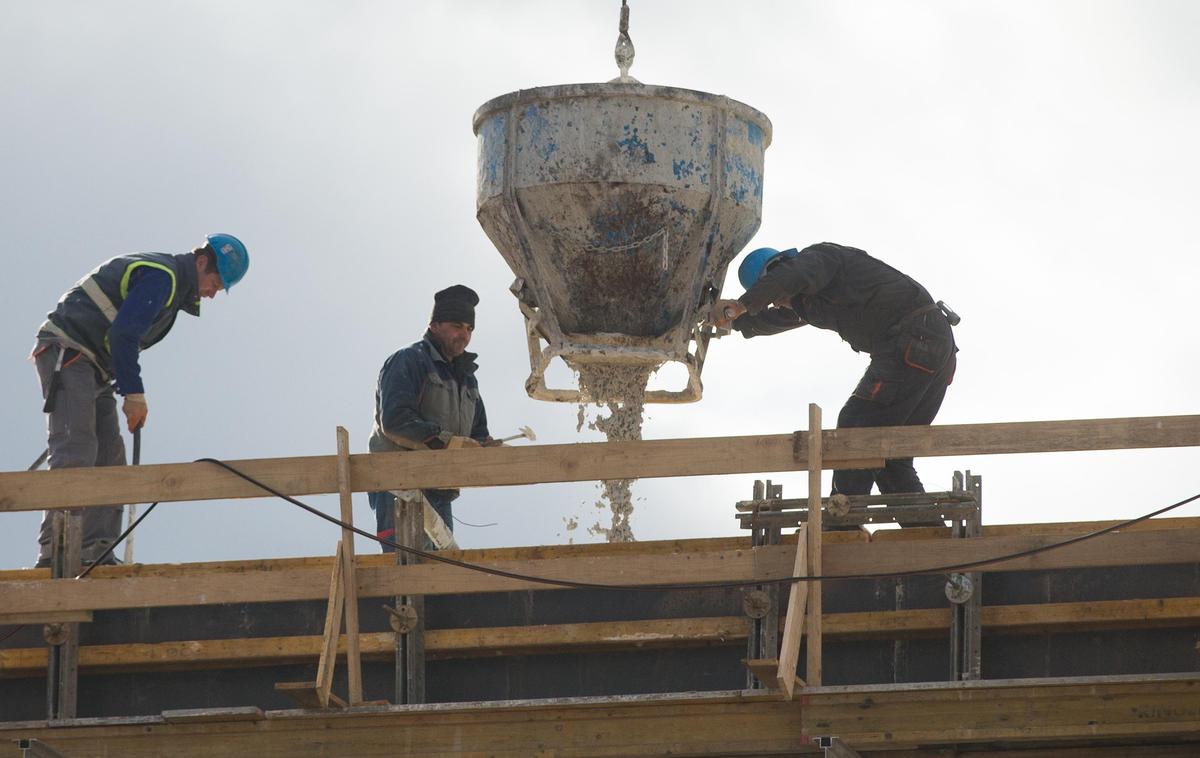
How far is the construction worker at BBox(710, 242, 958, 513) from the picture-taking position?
34.7ft

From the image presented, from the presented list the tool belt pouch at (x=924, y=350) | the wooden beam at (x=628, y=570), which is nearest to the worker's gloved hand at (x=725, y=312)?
the tool belt pouch at (x=924, y=350)

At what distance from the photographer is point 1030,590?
353 inches

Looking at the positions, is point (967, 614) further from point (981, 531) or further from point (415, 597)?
point (415, 597)

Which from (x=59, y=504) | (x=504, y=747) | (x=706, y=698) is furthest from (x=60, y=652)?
(x=706, y=698)

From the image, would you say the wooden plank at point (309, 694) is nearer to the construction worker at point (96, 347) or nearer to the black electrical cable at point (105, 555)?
the black electrical cable at point (105, 555)

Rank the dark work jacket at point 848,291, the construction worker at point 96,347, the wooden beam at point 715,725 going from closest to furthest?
the wooden beam at point 715,725
the construction worker at point 96,347
the dark work jacket at point 848,291

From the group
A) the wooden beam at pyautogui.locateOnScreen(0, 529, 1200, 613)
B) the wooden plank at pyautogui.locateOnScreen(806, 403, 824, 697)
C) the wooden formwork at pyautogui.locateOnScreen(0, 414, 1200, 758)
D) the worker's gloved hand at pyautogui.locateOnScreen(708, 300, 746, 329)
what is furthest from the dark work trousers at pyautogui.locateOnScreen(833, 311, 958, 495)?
the wooden plank at pyautogui.locateOnScreen(806, 403, 824, 697)

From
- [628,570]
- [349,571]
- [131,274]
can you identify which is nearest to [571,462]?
[628,570]

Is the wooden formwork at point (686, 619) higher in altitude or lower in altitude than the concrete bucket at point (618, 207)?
lower

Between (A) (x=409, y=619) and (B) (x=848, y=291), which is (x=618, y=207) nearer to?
(B) (x=848, y=291)

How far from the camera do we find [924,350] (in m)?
10.6

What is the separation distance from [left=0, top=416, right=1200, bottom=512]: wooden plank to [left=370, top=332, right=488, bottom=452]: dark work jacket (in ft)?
5.97

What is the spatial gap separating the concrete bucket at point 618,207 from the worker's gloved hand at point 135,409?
7.72ft

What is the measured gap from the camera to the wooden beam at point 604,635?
348 inches
